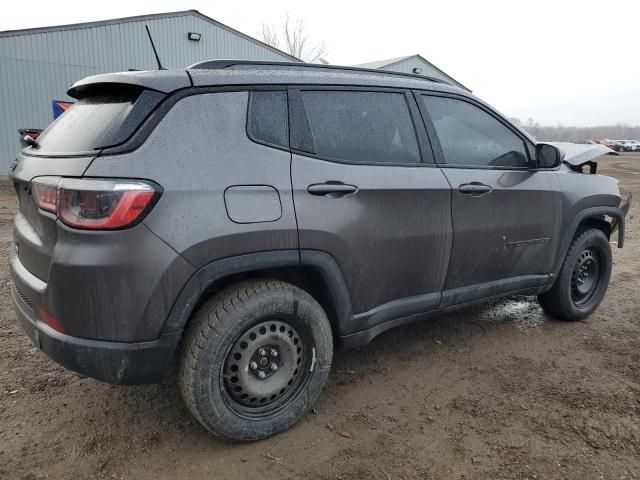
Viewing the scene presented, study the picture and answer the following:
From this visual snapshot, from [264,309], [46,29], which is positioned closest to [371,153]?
[264,309]

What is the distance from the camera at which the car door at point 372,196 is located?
2.51 m

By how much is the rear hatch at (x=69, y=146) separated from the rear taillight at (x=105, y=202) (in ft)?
0.30

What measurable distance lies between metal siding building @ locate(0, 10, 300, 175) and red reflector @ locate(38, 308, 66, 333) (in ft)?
49.5

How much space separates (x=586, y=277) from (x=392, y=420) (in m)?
2.54

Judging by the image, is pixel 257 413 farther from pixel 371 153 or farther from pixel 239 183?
pixel 371 153

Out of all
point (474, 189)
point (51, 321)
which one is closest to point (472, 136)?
point (474, 189)

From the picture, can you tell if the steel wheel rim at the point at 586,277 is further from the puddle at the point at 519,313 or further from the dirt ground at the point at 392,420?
the dirt ground at the point at 392,420

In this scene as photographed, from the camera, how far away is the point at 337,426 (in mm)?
2643

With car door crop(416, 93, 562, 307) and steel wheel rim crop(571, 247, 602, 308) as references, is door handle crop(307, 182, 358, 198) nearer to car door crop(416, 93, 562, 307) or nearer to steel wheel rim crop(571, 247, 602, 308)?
car door crop(416, 93, 562, 307)

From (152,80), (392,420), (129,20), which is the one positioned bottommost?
(392,420)

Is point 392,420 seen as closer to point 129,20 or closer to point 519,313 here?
point 519,313

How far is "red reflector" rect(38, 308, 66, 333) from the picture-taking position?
2125 millimetres

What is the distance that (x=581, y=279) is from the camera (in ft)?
13.8

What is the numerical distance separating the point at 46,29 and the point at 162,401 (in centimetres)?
1633
